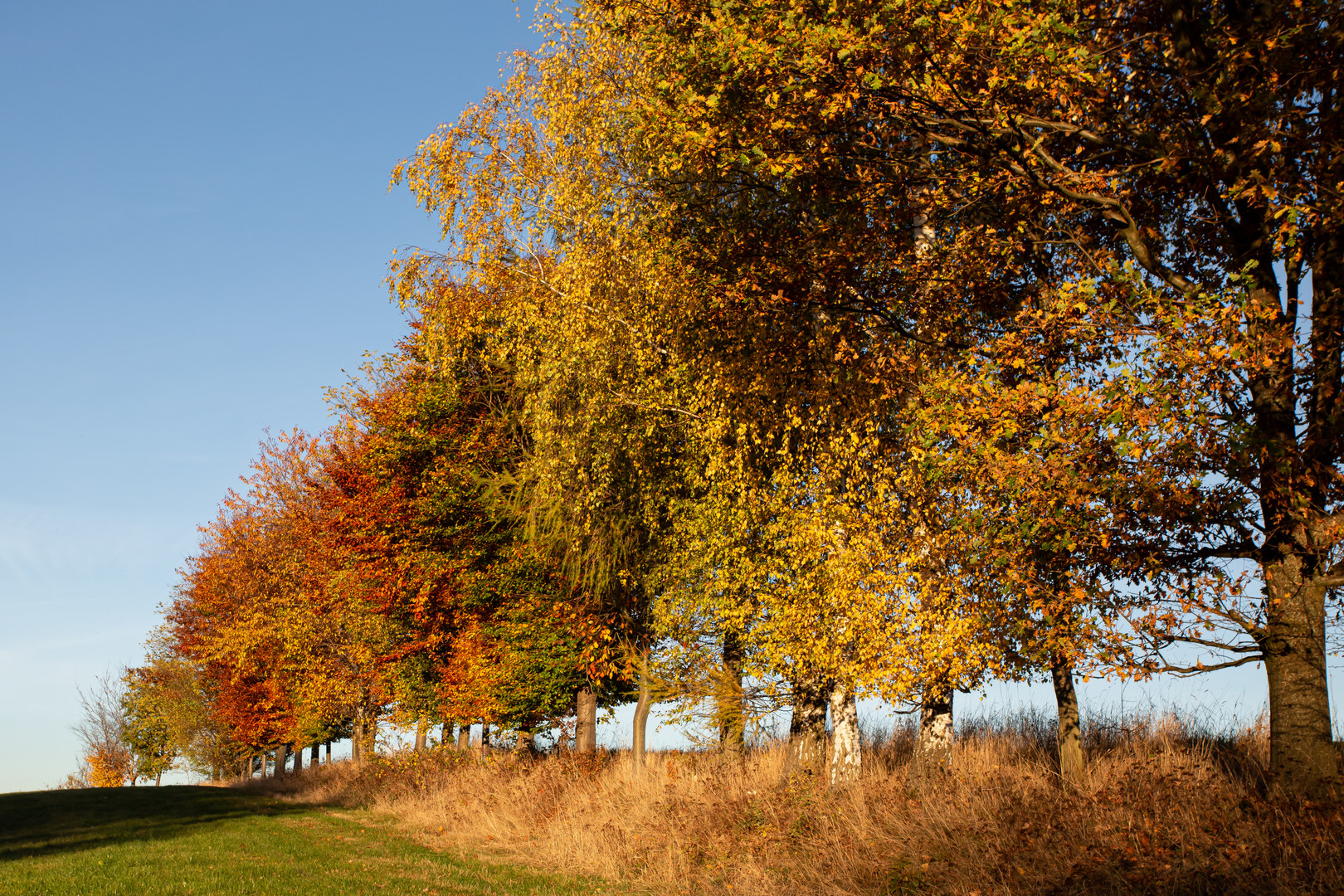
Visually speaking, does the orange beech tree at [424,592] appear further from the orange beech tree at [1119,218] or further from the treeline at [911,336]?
the orange beech tree at [1119,218]

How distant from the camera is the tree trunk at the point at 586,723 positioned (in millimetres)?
23609

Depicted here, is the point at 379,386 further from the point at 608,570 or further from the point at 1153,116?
the point at 1153,116

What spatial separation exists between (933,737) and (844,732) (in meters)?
1.34

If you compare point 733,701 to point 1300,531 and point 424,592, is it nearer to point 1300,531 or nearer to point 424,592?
point 1300,531

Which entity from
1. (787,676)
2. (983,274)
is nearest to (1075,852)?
(787,676)

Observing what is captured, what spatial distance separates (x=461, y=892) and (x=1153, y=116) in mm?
12578

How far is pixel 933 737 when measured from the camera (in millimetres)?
13070

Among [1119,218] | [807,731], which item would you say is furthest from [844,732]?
[1119,218]

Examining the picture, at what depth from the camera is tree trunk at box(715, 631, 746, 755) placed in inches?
624

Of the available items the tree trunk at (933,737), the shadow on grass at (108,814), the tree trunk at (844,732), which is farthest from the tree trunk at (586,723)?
the tree trunk at (933,737)

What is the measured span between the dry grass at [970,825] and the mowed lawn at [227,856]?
1533 mm

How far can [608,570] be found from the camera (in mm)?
21469

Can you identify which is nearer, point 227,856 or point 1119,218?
point 1119,218

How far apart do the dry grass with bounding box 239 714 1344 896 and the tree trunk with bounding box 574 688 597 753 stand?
5.07m
